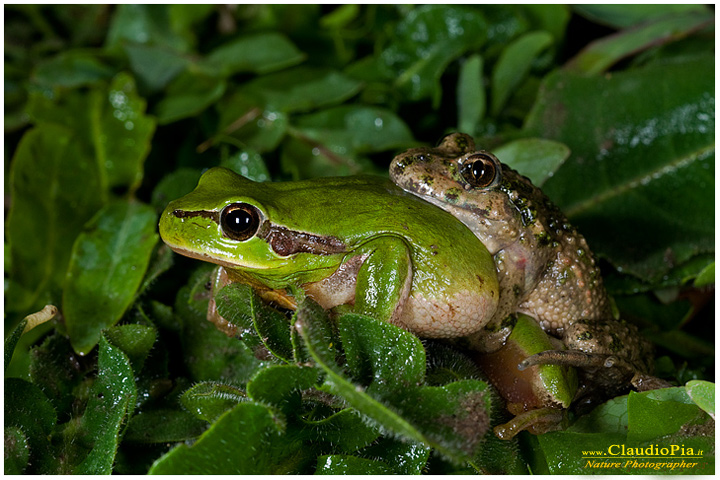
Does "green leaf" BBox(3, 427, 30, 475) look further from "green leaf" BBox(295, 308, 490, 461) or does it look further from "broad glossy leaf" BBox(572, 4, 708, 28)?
"broad glossy leaf" BBox(572, 4, 708, 28)

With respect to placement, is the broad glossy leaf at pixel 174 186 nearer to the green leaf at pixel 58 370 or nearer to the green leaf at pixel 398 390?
the green leaf at pixel 58 370

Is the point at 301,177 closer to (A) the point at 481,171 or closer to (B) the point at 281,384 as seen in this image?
(A) the point at 481,171

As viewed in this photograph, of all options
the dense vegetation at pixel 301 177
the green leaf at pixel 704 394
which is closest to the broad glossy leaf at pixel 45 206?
the dense vegetation at pixel 301 177

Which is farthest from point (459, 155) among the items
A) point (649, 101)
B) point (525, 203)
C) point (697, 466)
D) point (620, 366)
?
point (649, 101)

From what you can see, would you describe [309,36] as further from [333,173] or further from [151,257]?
[151,257]

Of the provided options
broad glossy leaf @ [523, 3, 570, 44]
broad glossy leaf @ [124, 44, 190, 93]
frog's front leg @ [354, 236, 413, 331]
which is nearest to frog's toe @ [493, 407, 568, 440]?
frog's front leg @ [354, 236, 413, 331]
